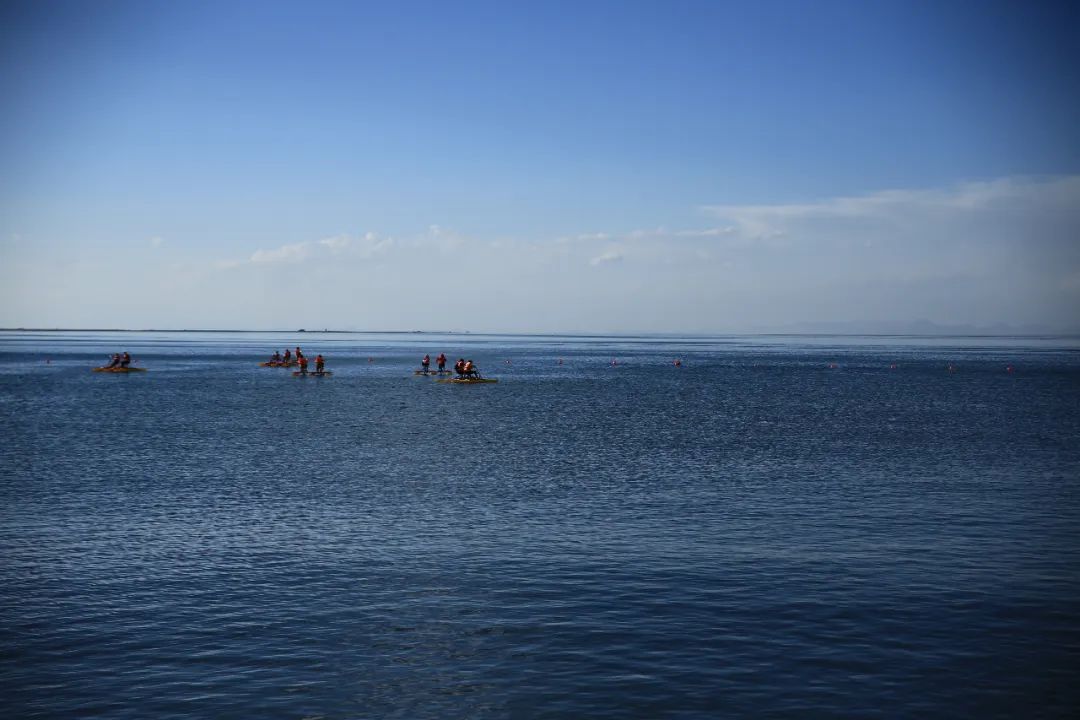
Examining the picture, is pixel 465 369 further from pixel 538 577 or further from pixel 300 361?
pixel 538 577

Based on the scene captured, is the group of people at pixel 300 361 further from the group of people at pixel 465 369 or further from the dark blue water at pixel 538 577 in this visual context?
the dark blue water at pixel 538 577

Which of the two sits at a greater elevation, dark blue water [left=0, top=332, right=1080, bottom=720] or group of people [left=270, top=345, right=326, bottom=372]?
group of people [left=270, top=345, right=326, bottom=372]

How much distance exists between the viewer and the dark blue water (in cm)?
1691

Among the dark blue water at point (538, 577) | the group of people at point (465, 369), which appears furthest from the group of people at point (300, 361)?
the dark blue water at point (538, 577)

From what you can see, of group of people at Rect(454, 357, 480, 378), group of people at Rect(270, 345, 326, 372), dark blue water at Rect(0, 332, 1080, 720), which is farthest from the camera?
group of people at Rect(270, 345, 326, 372)

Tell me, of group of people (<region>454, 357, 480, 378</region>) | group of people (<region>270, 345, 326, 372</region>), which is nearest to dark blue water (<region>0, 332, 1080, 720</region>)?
group of people (<region>454, 357, 480, 378</region>)

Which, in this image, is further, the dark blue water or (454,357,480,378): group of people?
(454,357,480,378): group of people

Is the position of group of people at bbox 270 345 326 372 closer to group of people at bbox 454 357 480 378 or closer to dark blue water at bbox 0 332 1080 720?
group of people at bbox 454 357 480 378

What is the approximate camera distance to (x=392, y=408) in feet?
254

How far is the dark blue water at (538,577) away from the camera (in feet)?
55.5

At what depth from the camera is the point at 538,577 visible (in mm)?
24000

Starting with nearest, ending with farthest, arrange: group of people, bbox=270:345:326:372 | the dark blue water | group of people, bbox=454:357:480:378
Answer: the dark blue water, group of people, bbox=454:357:480:378, group of people, bbox=270:345:326:372

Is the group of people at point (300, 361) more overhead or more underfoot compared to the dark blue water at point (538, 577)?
more overhead

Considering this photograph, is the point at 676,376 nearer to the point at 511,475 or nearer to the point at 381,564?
the point at 511,475
